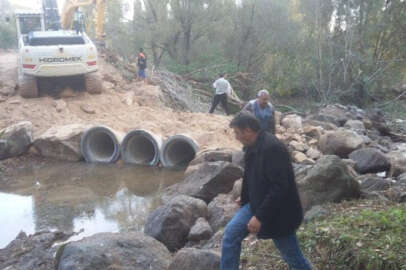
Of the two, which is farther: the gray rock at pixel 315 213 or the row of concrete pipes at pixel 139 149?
the row of concrete pipes at pixel 139 149

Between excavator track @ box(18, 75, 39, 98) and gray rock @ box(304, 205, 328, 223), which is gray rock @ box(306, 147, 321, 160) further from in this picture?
excavator track @ box(18, 75, 39, 98)

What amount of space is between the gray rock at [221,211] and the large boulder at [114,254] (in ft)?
3.57

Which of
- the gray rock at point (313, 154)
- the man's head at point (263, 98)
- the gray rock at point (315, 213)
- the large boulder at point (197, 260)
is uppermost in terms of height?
the man's head at point (263, 98)

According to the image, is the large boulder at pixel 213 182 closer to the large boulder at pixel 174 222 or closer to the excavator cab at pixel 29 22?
the large boulder at pixel 174 222

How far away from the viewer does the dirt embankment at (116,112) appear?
452 inches

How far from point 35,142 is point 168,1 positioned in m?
15.6

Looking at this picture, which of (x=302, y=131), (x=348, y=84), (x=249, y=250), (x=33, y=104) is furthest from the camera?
(x=348, y=84)

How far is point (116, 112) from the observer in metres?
13.4

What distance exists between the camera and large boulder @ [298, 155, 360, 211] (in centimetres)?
519

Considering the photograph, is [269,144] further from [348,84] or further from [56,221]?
[348,84]

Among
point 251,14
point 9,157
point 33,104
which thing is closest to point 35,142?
point 9,157

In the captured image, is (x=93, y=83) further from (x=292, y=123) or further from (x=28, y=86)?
(x=292, y=123)

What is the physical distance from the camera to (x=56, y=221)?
6.98 meters

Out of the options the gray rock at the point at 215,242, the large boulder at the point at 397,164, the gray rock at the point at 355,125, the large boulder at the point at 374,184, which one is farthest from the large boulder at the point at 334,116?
the gray rock at the point at 215,242
